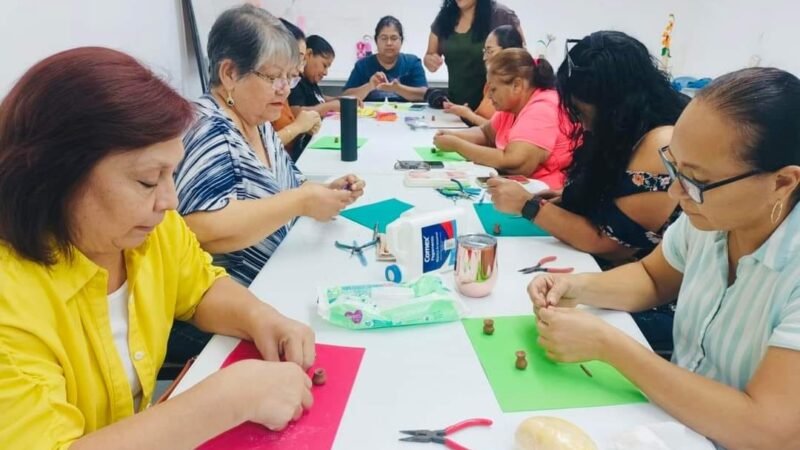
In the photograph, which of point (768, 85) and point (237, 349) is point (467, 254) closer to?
point (237, 349)

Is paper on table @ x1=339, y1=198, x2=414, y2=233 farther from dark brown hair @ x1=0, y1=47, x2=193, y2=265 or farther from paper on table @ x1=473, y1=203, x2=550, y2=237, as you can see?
dark brown hair @ x1=0, y1=47, x2=193, y2=265

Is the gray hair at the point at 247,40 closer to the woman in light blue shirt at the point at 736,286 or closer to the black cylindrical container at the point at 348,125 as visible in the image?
the black cylindrical container at the point at 348,125

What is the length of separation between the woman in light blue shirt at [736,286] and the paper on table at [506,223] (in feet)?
1.87

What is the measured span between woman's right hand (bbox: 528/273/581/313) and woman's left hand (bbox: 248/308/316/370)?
1.45 ft

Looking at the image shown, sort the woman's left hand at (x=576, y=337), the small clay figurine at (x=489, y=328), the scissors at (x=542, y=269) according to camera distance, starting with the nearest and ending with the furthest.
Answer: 1. the woman's left hand at (x=576, y=337)
2. the small clay figurine at (x=489, y=328)
3. the scissors at (x=542, y=269)

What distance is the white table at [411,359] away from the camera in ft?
2.69

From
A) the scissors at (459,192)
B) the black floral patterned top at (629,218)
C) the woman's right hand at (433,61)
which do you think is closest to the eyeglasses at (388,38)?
the woman's right hand at (433,61)

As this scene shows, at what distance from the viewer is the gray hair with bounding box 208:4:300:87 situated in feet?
4.90

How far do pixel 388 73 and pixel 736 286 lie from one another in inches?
145

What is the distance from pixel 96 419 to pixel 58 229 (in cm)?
31

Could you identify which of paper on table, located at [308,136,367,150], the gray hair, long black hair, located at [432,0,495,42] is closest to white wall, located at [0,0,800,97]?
long black hair, located at [432,0,495,42]

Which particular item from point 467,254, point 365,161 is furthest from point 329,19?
point 467,254

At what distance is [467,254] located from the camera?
117cm

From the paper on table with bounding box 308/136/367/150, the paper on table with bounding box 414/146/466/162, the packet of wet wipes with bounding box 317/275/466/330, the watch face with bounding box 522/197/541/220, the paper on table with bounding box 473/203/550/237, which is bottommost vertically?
the paper on table with bounding box 414/146/466/162
